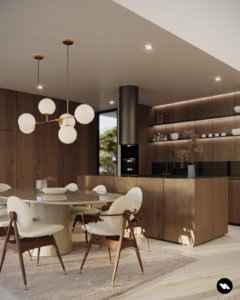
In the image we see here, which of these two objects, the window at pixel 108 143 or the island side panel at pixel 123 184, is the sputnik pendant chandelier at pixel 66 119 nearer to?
the island side panel at pixel 123 184

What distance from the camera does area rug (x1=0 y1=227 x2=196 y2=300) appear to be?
260 cm

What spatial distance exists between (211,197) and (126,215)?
2.05 metres

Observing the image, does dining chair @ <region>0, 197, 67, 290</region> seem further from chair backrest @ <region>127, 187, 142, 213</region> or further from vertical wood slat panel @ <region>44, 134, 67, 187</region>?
vertical wood slat panel @ <region>44, 134, 67, 187</region>

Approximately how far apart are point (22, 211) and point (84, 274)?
902 mm

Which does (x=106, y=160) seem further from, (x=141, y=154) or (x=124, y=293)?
(x=124, y=293)

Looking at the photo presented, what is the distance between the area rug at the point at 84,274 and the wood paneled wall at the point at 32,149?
2859 mm

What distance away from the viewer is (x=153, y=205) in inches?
180

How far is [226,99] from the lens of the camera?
6.59 meters

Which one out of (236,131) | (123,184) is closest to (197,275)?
(123,184)

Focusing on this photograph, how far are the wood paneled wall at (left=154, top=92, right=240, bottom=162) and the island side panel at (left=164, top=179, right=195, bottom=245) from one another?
8.79 ft

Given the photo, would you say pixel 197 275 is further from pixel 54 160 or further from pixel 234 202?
pixel 54 160

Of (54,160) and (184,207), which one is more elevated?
(54,160)

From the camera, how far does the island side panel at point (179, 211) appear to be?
415 cm

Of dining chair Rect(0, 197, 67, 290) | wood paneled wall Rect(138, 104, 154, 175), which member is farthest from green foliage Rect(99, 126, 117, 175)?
dining chair Rect(0, 197, 67, 290)
